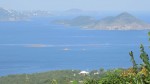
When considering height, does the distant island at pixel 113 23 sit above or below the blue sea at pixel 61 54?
above

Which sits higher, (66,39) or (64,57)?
(66,39)

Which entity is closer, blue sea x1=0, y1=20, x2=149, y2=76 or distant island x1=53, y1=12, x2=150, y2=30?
blue sea x1=0, y1=20, x2=149, y2=76

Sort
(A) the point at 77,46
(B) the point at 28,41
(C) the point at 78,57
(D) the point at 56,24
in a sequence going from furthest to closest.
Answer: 1. (D) the point at 56,24
2. (B) the point at 28,41
3. (A) the point at 77,46
4. (C) the point at 78,57

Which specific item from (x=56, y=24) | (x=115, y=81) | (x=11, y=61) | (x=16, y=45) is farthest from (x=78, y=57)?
(x=56, y=24)

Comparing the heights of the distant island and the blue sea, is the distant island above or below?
above

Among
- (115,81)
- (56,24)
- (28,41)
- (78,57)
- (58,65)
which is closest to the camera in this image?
(115,81)

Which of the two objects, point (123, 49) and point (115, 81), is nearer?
point (115, 81)

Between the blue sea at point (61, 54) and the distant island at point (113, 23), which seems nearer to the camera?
the blue sea at point (61, 54)

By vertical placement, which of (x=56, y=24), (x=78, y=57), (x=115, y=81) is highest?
(x=56, y=24)

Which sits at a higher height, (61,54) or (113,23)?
(113,23)

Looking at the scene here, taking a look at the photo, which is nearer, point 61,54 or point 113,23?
point 61,54

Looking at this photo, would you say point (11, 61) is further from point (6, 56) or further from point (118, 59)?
point (118, 59)
